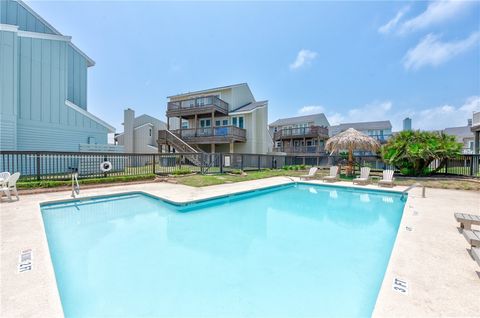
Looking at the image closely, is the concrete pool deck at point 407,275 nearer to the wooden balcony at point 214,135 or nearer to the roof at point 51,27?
the roof at point 51,27

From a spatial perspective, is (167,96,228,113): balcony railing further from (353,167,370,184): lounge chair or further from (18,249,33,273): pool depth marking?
(18,249,33,273): pool depth marking

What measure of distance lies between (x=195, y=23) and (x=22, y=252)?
14880mm

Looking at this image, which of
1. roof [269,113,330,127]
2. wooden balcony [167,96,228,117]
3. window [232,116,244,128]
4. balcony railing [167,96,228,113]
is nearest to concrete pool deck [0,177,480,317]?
wooden balcony [167,96,228,117]

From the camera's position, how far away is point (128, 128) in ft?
79.9

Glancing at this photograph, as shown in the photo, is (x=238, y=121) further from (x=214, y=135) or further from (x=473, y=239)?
(x=473, y=239)

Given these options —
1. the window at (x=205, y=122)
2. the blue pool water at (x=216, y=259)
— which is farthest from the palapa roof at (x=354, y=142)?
the window at (x=205, y=122)

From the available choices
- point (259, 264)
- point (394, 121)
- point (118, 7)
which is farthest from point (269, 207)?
point (394, 121)

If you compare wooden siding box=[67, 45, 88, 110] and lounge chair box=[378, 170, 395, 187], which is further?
wooden siding box=[67, 45, 88, 110]

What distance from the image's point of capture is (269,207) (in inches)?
320

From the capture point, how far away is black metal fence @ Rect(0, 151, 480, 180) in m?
9.69

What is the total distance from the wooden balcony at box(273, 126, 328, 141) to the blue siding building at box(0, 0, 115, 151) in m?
21.9

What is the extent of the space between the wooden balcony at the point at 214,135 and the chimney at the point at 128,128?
6511 mm

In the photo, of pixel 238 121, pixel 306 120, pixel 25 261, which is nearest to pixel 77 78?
pixel 238 121

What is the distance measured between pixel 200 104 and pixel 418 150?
18.2 m
